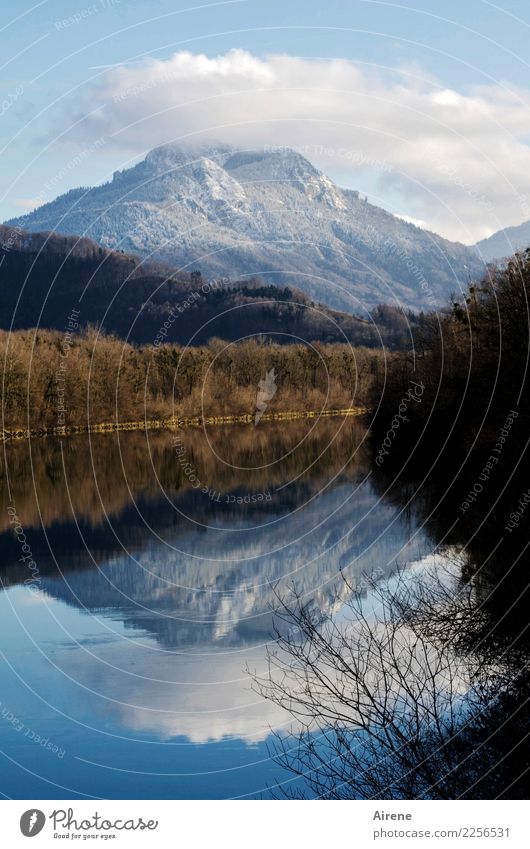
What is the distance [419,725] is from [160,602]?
12.1 metres

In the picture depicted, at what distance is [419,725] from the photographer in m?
12.9

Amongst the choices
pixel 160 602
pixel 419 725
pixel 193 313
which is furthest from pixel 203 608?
pixel 193 313

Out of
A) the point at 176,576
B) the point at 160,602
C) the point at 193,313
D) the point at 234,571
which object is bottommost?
the point at 160,602

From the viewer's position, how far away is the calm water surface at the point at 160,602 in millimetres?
14344

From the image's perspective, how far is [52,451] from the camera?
2611 inches

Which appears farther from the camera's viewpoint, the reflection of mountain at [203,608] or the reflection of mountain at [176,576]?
the reflection of mountain at [176,576]

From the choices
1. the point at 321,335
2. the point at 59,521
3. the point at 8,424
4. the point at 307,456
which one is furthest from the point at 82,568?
the point at 321,335

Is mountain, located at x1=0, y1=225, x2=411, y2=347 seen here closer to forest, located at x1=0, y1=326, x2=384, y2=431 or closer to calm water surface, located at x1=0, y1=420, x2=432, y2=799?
forest, located at x1=0, y1=326, x2=384, y2=431

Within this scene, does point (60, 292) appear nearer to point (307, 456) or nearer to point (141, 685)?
point (307, 456)

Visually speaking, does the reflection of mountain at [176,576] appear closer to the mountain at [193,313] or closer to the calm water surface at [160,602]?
the calm water surface at [160,602]

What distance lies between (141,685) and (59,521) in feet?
67.5

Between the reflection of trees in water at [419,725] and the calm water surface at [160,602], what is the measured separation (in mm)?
663

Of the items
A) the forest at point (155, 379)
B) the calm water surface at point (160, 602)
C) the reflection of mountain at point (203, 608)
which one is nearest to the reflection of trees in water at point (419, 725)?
the calm water surface at point (160, 602)

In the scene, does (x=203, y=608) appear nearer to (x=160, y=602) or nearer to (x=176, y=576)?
(x=160, y=602)
